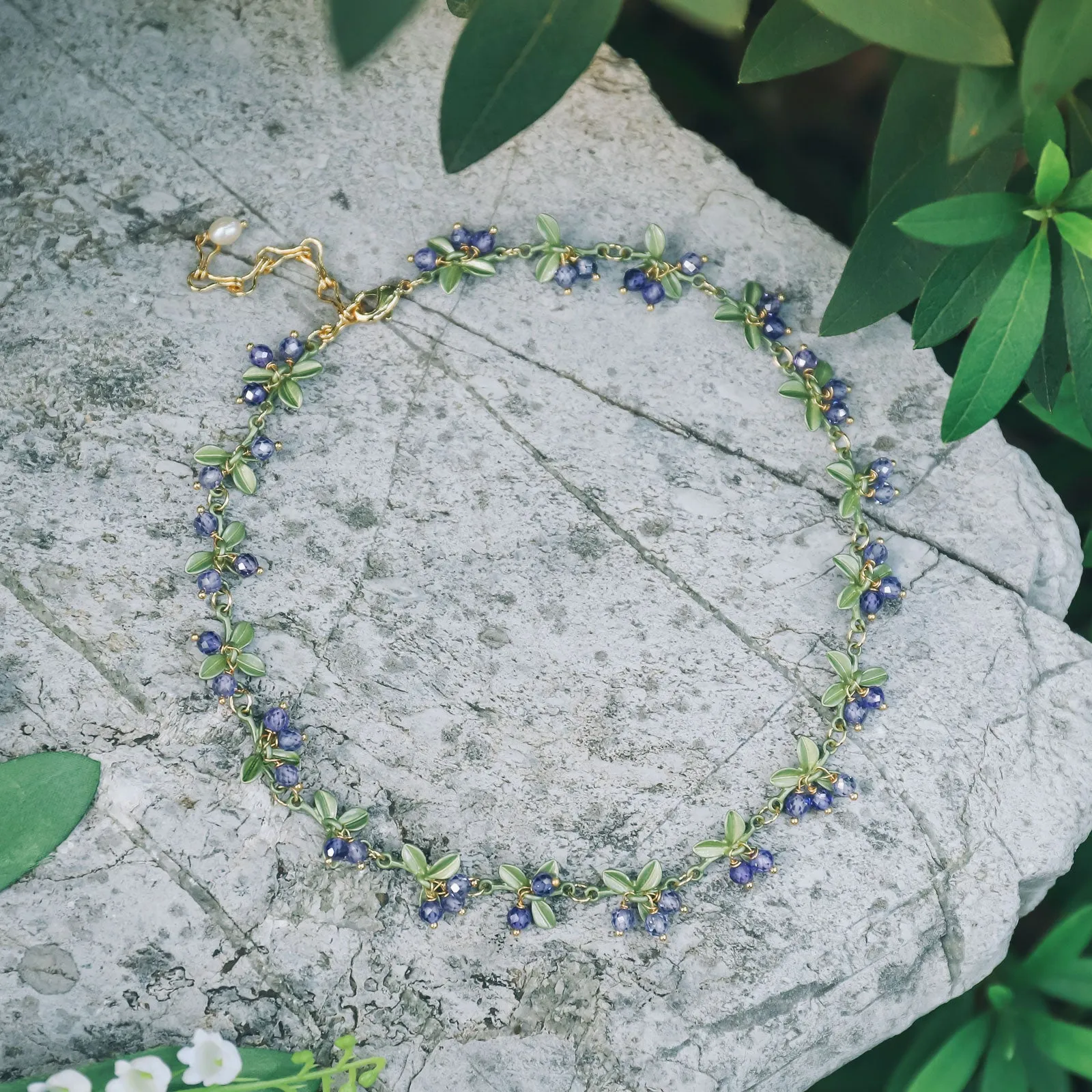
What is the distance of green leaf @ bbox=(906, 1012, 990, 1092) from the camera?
5.58 ft

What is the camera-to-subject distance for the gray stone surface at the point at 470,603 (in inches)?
62.4

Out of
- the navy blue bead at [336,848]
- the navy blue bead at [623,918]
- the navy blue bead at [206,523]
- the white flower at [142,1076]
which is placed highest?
the navy blue bead at [206,523]

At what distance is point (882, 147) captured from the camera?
1.44 m

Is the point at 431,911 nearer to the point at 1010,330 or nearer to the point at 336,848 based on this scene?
the point at 336,848

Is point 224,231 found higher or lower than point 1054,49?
lower

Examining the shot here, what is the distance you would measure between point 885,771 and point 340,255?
1.33m

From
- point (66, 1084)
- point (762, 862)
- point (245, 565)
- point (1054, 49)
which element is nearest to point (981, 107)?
point (1054, 49)

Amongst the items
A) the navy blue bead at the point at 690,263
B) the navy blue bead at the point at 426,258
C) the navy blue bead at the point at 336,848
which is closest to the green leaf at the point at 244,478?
the navy blue bead at the point at 426,258

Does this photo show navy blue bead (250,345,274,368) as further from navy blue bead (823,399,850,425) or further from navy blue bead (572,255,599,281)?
navy blue bead (823,399,850,425)

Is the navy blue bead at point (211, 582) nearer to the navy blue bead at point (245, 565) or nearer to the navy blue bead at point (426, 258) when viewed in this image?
the navy blue bead at point (245, 565)

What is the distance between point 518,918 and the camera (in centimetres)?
159

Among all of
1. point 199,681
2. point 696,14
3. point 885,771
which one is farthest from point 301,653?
point 696,14

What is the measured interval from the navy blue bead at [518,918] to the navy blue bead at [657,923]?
198 millimetres

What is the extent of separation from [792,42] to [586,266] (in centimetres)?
51
